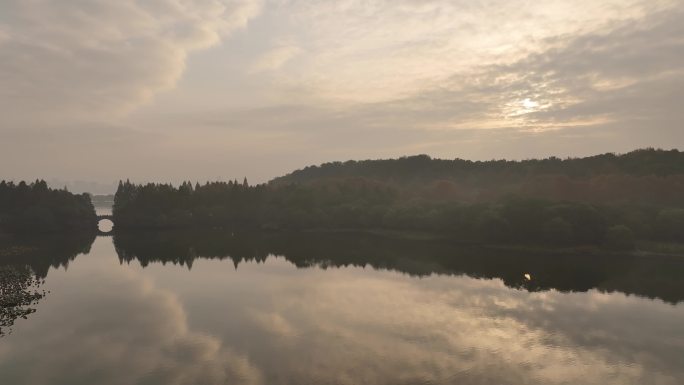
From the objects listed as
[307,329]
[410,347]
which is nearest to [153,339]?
[307,329]

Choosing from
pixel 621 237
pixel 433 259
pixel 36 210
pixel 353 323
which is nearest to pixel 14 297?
pixel 353 323

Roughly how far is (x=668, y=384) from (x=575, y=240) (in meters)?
90.4

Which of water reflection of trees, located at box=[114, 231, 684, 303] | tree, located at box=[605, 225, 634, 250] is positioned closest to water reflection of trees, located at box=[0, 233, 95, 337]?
water reflection of trees, located at box=[114, 231, 684, 303]

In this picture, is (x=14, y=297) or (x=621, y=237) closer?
(x=14, y=297)

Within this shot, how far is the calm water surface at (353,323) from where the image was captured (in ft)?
147

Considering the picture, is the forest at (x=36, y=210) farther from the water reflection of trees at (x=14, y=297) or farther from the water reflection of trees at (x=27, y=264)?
the water reflection of trees at (x=14, y=297)

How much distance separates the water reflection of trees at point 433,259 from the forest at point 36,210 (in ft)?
113

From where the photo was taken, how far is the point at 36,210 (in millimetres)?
176625

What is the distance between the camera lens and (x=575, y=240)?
126250 mm

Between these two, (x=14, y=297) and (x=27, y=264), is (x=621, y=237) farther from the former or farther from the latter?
(x=27, y=264)

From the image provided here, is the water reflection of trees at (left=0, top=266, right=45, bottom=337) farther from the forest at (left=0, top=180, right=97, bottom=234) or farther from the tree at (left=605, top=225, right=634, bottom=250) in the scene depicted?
the tree at (left=605, top=225, right=634, bottom=250)

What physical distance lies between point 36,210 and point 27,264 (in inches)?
3286

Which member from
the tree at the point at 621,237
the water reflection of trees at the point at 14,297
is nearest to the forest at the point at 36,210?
the water reflection of trees at the point at 14,297

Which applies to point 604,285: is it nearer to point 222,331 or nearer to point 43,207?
point 222,331
